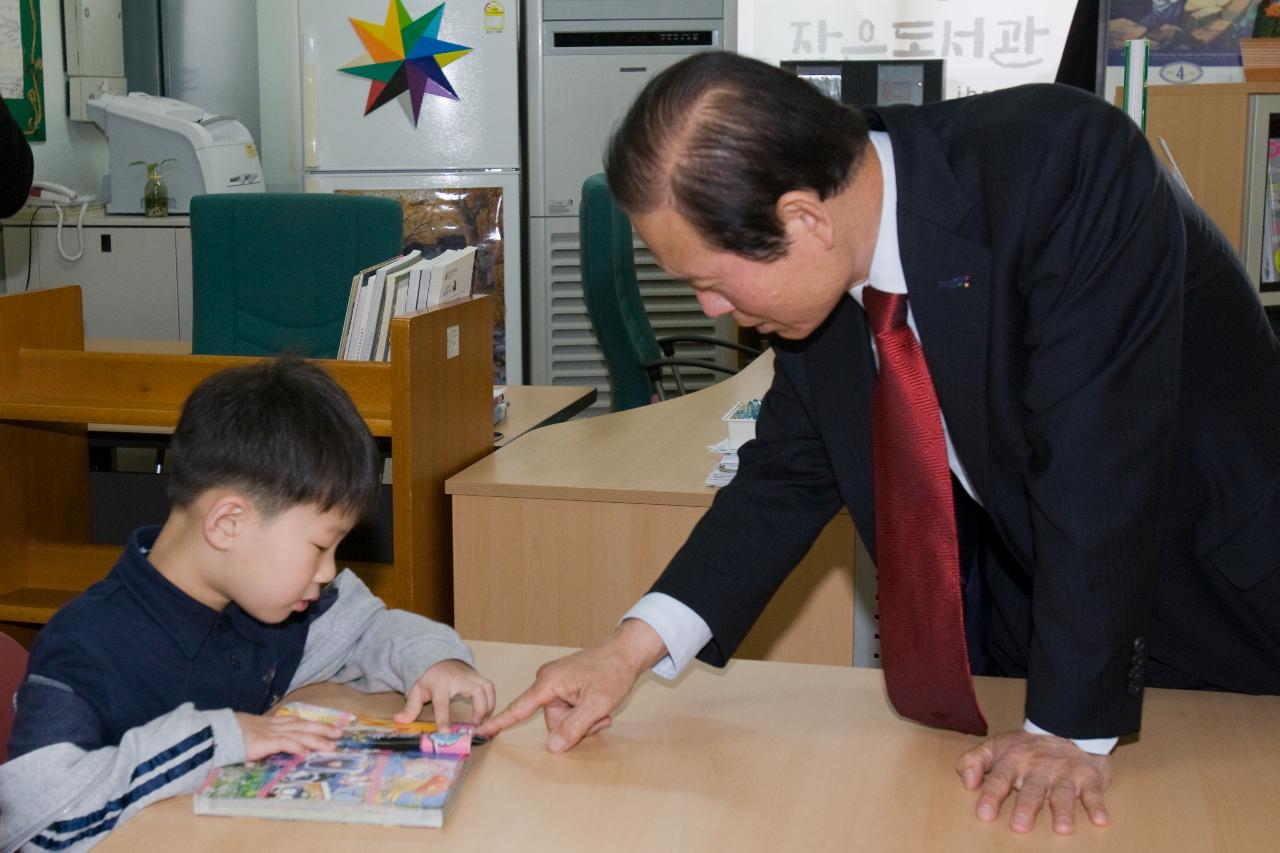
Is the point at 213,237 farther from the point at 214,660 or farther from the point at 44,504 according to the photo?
the point at 214,660

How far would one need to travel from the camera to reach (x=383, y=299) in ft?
7.88

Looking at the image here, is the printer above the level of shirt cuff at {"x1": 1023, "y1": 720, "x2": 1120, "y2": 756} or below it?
above

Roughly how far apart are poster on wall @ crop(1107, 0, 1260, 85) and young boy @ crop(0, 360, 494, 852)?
154 inches

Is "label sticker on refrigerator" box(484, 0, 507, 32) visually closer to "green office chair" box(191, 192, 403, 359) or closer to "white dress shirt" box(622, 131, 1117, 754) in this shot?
"green office chair" box(191, 192, 403, 359)

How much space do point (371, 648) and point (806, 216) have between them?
0.65 meters

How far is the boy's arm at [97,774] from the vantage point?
107 centimetres

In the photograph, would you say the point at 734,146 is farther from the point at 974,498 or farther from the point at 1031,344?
the point at 974,498

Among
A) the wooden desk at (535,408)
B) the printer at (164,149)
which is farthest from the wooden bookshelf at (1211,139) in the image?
the printer at (164,149)

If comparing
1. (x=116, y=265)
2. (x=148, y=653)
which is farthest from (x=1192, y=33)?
(x=148, y=653)

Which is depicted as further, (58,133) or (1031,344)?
(58,133)

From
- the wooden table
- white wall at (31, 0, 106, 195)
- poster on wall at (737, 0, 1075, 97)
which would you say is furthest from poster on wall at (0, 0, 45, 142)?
poster on wall at (737, 0, 1075, 97)

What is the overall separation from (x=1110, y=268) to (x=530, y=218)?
13.8ft

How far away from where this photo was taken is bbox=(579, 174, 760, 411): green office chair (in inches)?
139

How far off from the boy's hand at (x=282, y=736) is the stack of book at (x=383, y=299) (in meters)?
1.29
